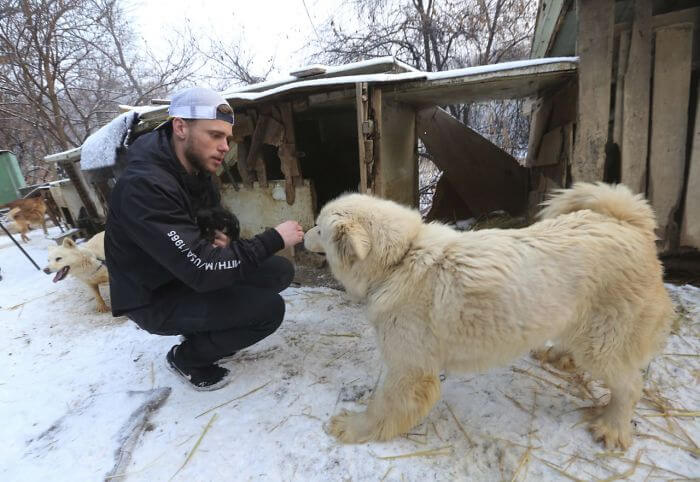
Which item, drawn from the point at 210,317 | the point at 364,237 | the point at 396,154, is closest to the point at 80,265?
the point at 210,317

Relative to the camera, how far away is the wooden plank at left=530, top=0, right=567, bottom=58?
4783 mm

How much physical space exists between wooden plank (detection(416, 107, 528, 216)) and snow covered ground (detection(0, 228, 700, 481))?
3381 millimetres

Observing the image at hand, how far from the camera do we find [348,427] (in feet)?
7.09

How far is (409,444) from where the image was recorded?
207 centimetres

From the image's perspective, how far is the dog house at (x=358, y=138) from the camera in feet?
11.7

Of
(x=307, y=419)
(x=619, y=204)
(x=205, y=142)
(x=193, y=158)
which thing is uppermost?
(x=205, y=142)

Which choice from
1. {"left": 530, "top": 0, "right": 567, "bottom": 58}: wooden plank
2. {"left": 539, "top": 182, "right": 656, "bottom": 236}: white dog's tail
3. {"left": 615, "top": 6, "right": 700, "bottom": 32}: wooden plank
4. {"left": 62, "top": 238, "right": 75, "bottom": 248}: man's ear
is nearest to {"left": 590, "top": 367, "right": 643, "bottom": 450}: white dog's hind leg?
{"left": 539, "top": 182, "right": 656, "bottom": 236}: white dog's tail

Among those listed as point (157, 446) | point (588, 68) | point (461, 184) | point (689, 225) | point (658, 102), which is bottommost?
point (157, 446)

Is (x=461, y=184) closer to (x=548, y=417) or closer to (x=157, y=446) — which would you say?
(x=548, y=417)

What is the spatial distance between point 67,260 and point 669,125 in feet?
25.1

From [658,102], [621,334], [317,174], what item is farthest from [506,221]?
[621,334]

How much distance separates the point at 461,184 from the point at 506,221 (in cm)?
125

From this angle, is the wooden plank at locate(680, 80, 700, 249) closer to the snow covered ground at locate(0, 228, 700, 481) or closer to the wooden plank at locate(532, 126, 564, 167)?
the snow covered ground at locate(0, 228, 700, 481)

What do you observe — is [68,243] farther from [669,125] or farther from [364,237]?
[669,125]
